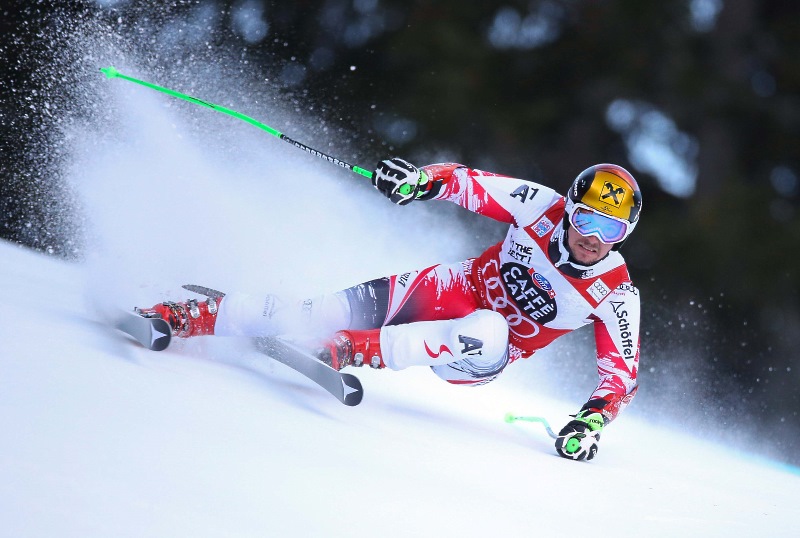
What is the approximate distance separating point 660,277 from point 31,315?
5067 millimetres

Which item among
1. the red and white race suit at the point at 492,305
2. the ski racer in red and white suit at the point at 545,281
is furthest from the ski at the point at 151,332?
the ski racer in red and white suit at the point at 545,281

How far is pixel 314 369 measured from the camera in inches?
97.7

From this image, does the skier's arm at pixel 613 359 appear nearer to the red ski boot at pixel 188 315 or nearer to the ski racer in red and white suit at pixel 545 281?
the ski racer in red and white suit at pixel 545 281

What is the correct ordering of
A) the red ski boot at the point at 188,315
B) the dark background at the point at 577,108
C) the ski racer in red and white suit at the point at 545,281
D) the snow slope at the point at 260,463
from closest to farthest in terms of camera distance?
the snow slope at the point at 260,463 → the red ski boot at the point at 188,315 → the ski racer in red and white suit at the point at 545,281 → the dark background at the point at 577,108

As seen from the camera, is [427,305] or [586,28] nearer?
[427,305]

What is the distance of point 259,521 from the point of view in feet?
4.64

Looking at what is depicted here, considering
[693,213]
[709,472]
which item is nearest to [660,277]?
[693,213]

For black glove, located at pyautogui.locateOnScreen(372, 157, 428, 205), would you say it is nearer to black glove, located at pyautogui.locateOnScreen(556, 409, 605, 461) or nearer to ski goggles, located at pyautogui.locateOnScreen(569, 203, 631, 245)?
ski goggles, located at pyautogui.locateOnScreen(569, 203, 631, 245)

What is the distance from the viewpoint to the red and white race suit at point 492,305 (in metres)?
2.55

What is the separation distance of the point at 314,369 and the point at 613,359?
0.93 metres

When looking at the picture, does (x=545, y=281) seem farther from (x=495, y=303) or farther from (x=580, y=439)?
(x=580, y=439)

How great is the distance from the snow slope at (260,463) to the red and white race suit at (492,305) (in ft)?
0.59

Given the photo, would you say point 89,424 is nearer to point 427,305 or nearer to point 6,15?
point 427,305

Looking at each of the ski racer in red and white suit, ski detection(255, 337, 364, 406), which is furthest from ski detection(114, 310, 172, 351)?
the ski racer in red and white suit
